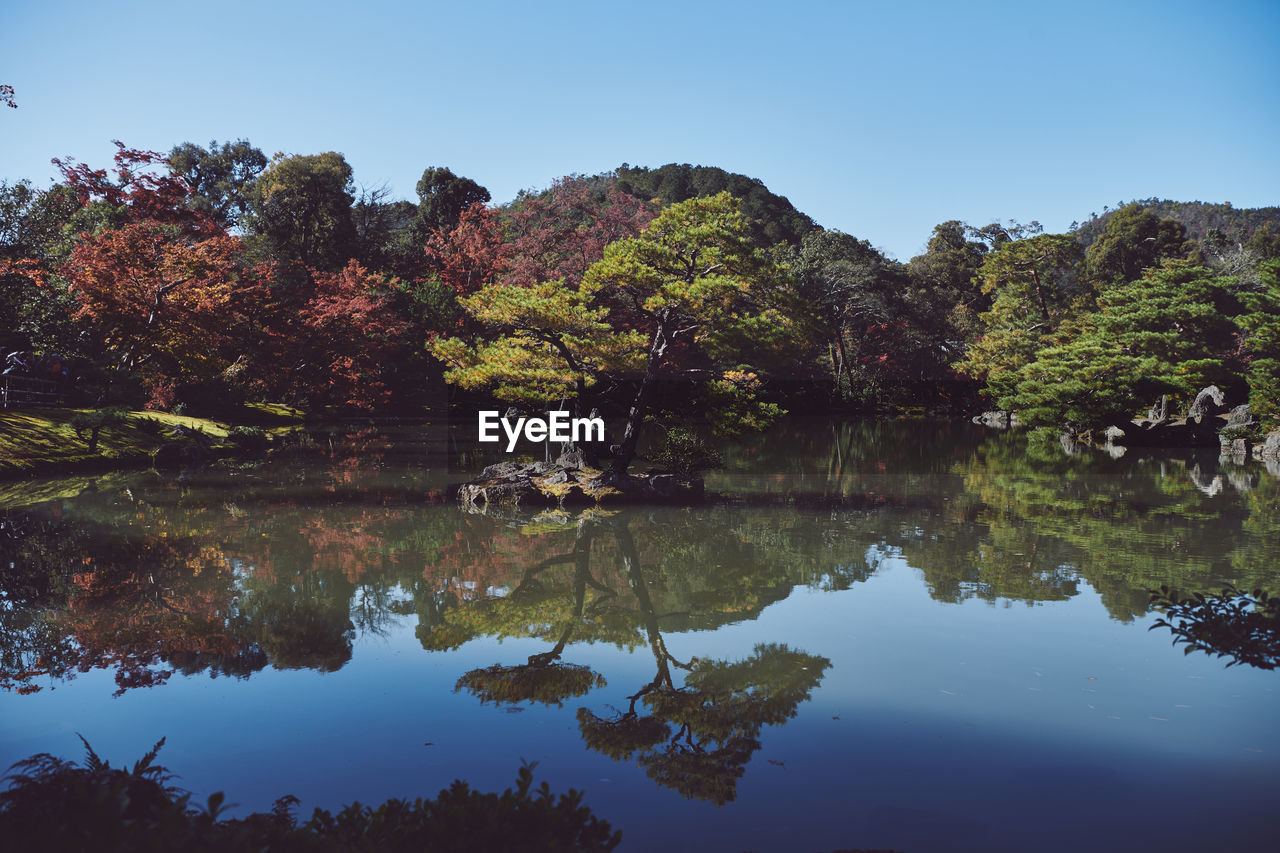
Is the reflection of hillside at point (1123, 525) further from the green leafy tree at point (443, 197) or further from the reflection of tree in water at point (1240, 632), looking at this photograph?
the green leafy tree at point (443, 197)

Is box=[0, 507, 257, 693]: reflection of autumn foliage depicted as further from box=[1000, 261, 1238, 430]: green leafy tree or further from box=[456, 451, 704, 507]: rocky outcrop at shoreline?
box=[1000, 261, 1238, 430]: green leafy tree

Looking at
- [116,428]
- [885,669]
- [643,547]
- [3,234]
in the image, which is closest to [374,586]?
[643,547]

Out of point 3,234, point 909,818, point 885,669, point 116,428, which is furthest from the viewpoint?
point 3,234

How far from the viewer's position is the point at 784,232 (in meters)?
40.2

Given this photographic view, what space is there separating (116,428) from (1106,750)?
588 inches

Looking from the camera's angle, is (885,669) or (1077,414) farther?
(1077,414)

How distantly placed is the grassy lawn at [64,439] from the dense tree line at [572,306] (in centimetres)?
138

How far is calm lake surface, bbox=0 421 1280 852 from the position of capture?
10.8ft

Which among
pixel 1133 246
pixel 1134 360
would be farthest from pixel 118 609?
pixel 1133 246

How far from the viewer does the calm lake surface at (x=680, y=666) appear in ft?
10.8

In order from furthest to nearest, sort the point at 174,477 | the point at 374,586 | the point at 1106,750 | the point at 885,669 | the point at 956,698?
the point at 174,477 < the point at 374,586 < the point at 885,669 < the point at 956,698 < the point at 1106,750

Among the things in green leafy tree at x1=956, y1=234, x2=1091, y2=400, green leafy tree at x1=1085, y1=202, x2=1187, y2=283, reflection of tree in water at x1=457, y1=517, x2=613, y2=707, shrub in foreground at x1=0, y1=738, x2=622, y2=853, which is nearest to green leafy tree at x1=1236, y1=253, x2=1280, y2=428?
green leafy tree at x1=956, y1=234, x2=1091, y2=400

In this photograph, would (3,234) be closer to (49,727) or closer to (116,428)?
(116,428)

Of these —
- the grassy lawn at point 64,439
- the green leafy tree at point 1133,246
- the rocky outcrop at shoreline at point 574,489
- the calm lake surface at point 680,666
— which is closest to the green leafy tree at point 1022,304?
the green leafy tree at point 1133,246
